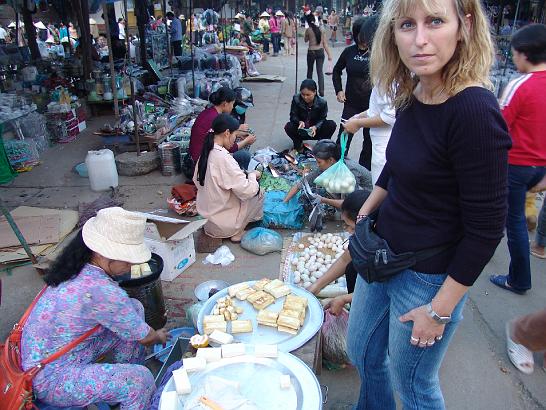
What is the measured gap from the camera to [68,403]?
2.07m

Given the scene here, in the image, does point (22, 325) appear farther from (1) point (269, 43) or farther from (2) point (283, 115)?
(1) point (269, 43)

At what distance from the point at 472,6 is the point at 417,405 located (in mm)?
1401

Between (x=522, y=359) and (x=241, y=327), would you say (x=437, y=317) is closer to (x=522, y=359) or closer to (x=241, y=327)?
(x=241, y=327)

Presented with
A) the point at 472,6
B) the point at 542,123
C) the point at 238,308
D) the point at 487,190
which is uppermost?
the point at 472,6

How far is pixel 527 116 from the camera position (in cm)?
295

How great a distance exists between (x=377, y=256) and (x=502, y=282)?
8.29 feet

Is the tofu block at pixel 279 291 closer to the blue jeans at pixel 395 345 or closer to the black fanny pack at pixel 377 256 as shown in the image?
the blue jeans at pixel 395 345

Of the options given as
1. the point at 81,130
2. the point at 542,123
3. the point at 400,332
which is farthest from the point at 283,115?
the point at 400,332

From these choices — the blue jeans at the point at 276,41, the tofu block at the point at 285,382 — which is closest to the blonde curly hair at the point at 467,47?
the tofu block at the point at 285,382

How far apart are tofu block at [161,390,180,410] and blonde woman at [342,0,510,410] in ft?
2.76

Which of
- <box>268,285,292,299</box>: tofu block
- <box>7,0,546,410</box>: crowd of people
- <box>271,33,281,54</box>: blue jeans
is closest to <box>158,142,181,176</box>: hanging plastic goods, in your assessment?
<box>7,0,546,410</box>: crowd of people

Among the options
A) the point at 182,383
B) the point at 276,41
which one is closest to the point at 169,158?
the point at 182,383

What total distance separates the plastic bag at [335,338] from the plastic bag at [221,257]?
5.08 ft

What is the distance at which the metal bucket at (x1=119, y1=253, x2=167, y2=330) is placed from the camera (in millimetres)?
2838
